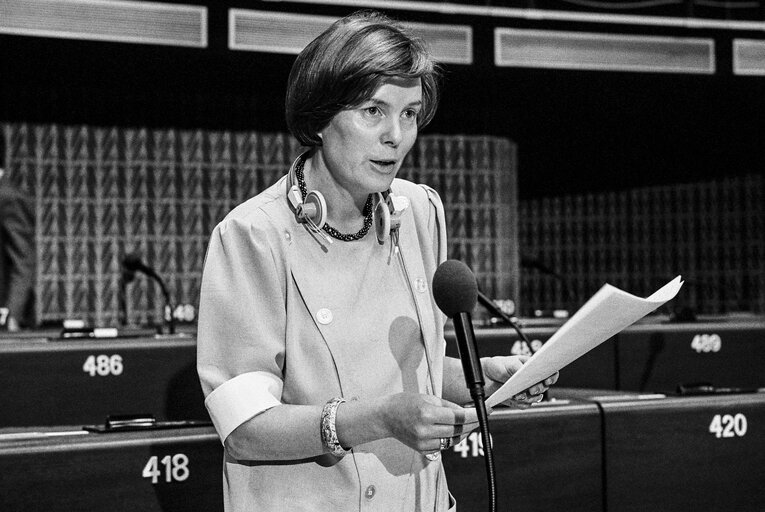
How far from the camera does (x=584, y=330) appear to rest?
1048mm

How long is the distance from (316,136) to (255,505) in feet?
1.64

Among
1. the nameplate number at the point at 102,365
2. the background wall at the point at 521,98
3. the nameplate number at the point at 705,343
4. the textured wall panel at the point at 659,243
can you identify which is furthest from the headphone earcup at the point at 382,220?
the textured wall panel at the point at 659,243

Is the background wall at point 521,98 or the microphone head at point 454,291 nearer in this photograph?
the microphone head at point 454,291

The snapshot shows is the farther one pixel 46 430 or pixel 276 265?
pixel 46 430

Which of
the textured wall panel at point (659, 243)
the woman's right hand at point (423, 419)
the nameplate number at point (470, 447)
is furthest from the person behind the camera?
the textured wall panel at point (659, 243)

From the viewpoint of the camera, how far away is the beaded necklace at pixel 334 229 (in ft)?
4.13

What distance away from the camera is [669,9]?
24.2 ft

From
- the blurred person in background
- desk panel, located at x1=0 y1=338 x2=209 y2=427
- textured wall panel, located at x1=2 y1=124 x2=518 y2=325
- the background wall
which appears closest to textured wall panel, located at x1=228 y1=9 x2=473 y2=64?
the background wall

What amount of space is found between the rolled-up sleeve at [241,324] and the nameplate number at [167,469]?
52 cm

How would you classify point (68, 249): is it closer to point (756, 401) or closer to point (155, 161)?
point (155, 161)

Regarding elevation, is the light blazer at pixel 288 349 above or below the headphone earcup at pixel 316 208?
below

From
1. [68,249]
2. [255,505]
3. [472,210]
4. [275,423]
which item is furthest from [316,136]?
[472,210]

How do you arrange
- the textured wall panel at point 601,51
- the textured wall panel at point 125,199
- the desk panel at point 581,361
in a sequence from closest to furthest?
the desk panel at point 581,361 → the textured wall panel at point 601,51 → the textured wall panel at point 125,199

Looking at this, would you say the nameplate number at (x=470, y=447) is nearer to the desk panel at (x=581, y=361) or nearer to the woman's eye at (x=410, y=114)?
the woman's eye at (x=410, y=114)
